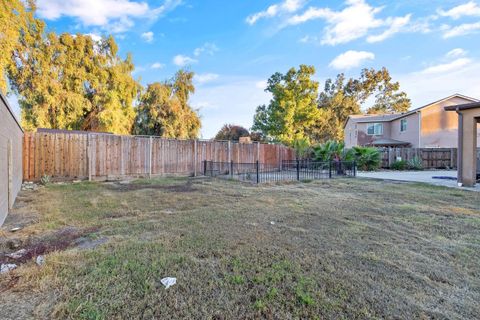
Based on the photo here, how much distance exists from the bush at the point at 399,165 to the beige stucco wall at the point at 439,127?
5461mm

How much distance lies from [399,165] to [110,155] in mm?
18590

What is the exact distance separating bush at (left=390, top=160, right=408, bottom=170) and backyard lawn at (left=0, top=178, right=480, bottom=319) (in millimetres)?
14260

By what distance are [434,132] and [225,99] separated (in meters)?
18.6

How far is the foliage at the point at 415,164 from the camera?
1848 cm

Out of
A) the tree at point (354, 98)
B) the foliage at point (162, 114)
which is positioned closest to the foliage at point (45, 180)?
the foliage at point (162, 114)

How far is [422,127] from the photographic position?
2203cm

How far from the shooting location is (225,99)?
21266mm

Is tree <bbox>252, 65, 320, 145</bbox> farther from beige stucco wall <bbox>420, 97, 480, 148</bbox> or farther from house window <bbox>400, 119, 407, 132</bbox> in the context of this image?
beige stucco wall <bbox>420, 97, 480, 148</bbox>

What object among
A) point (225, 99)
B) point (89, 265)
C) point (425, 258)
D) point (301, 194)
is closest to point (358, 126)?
point (225, 99)

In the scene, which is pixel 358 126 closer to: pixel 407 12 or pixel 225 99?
pixel 225 99

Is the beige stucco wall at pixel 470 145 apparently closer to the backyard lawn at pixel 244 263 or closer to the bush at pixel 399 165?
the backyard lawn at pixel 244 263

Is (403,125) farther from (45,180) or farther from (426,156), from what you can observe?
(45,180)

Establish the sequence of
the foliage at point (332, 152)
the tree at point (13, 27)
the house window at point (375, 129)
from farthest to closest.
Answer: the house window at point (375, 129)
the foliage at point (332, 152)
the tree at point (13, 27)

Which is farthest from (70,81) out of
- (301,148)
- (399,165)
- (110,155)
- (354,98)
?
(354,98)
